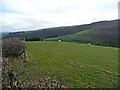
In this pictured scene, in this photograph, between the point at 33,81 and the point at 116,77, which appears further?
the point at 116,77

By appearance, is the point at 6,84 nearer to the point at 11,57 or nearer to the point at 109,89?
the point at 11,57

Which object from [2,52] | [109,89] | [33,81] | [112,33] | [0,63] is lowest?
[109,89]

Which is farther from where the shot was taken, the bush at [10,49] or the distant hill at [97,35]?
the distant hill at [97,35]

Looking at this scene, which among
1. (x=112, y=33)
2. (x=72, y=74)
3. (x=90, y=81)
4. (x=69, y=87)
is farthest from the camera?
(x=112, y=33)

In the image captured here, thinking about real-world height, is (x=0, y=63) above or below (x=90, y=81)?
above

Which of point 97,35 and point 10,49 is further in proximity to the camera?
point 97,35

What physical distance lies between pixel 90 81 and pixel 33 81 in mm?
4687

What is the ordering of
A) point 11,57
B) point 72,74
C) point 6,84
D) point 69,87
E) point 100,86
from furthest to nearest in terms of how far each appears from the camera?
1. point 11,57
2. point 72,74
3. point 100,86
4. point 69,87
5. point 6,84

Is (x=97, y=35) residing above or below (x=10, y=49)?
above

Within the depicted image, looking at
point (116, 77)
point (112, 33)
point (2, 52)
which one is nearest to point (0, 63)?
point (2, 52)

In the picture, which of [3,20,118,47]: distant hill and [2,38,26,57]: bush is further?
[3,20,118,47]: distant hill

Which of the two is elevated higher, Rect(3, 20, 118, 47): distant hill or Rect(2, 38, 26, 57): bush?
Rect(3, 20, 118, 47): distant hill

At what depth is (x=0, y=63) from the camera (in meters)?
8.18

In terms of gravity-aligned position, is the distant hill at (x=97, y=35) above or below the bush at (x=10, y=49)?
above
